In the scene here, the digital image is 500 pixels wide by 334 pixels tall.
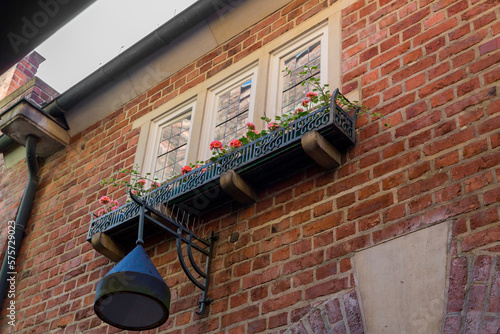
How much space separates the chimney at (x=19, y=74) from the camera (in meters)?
10.8

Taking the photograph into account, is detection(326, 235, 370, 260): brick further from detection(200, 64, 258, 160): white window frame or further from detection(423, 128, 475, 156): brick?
detection(200, 64, 258, 160): white window frame

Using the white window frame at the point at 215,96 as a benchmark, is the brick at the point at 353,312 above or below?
below

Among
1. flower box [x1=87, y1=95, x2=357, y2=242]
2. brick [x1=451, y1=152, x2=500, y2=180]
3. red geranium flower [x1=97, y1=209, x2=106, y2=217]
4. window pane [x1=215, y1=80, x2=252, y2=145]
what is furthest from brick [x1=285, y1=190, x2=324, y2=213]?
red geranium flower [x1=97, y1=209, x2=106, y2=217]

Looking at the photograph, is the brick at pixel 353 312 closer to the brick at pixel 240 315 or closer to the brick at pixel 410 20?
A: the brick at pixel 240 315

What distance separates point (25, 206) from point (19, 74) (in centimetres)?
428

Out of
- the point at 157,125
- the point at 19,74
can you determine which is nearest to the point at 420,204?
the point at 157,125

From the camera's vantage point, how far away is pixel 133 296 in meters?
4.14

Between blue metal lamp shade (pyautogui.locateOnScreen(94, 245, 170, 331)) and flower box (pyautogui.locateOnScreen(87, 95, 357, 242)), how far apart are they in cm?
104

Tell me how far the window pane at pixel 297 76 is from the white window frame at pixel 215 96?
31cm

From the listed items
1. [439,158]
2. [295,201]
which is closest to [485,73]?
[439,158]

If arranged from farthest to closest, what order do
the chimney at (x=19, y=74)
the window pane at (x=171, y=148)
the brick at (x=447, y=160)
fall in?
the chimney at (x=19, y=74) → the window pane at (x=171, y=148) → the brick at (x=447, y=160)

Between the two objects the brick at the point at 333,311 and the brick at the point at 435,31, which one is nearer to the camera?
the brick at the point at 333,311

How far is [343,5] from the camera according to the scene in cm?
576

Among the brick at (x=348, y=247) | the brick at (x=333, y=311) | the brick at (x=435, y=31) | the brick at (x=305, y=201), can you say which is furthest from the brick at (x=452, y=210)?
the brick at (x=435, y=31)
